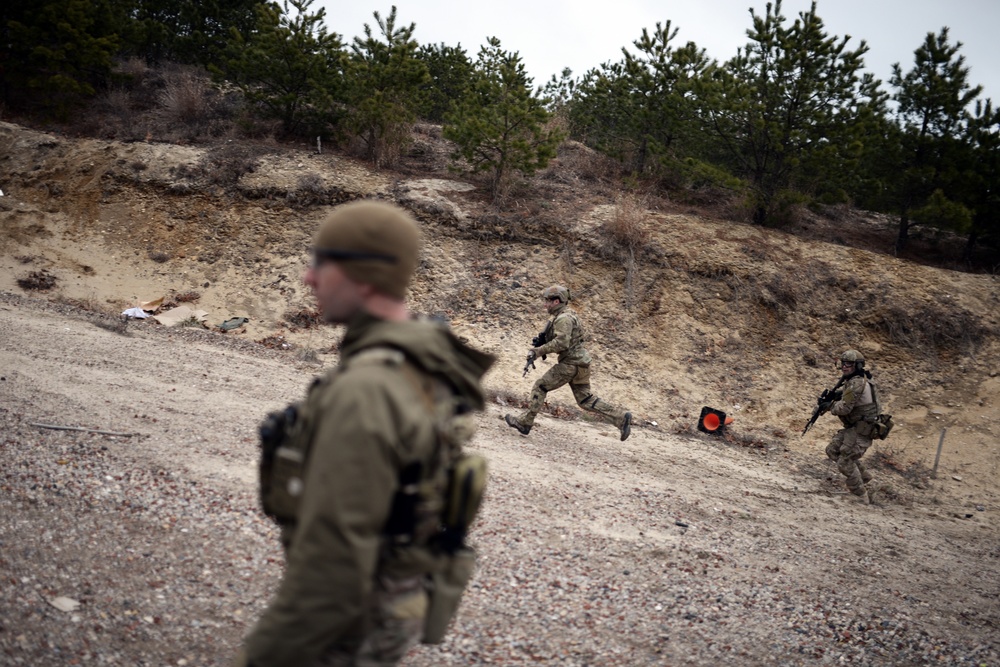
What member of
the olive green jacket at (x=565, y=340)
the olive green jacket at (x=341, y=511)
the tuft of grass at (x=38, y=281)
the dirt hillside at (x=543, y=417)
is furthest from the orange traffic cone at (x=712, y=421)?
the tuft of grass at (x=38, y=281)

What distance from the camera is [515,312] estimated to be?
47.2 ft

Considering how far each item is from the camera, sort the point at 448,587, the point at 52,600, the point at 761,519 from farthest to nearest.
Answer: the point at 761,519
the point at 52,600
the point at 448,587

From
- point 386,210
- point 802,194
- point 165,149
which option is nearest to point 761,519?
point 386,210

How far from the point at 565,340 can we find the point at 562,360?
0.44m

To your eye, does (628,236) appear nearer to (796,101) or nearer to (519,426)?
(796,101)

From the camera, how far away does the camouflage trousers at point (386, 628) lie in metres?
1.67

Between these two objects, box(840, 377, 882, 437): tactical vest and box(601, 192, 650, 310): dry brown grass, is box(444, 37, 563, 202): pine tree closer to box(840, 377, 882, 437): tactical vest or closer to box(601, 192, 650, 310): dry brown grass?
box(601, 192, 650, 310): dry brown grass

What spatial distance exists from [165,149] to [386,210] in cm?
1795

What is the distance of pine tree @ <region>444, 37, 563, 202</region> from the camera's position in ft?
48.3

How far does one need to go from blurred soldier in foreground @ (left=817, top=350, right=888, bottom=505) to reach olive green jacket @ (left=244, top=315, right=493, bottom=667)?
27.7ft

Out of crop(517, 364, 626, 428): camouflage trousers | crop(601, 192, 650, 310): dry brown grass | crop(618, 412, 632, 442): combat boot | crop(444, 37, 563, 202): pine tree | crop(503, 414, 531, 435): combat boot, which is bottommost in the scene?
crop(503, 414, 531, 435): combat boot

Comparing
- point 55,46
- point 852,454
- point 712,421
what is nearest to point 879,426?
point 852,454

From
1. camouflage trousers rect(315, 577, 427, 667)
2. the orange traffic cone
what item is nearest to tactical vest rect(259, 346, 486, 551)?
camouflage trousers rect(315, 577, 427, 667)

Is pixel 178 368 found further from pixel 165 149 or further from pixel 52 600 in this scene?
pixel 165 149
